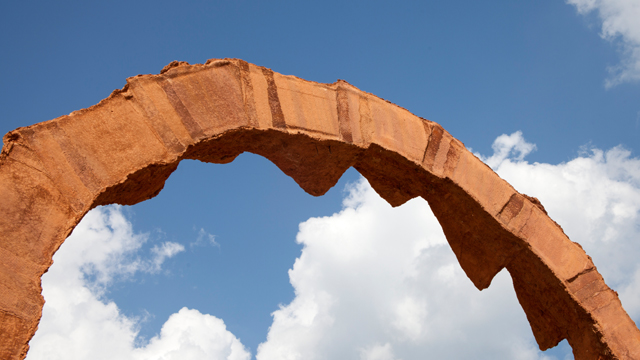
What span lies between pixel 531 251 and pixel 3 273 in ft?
12.7

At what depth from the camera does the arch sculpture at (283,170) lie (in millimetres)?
2590

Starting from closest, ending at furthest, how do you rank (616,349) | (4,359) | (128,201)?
(4,359) < (128,201) < (616,349)

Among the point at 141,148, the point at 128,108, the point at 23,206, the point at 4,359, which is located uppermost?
the point at 128,108

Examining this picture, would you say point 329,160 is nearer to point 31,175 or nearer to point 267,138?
point 267,138

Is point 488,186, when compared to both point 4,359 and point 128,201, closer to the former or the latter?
point 128,201

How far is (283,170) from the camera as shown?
4.07 m

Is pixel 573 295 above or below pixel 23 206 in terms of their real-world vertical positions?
above

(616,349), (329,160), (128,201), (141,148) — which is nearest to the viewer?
(141,148)

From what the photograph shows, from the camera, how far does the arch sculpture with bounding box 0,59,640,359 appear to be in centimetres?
259

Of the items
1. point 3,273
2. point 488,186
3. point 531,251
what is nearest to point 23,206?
point 3,273

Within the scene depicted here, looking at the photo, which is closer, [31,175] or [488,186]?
[31,175]

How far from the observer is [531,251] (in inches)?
179

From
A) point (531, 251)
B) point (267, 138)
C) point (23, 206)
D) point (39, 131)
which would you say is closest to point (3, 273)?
point (23, 206)

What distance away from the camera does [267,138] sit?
3.58m
